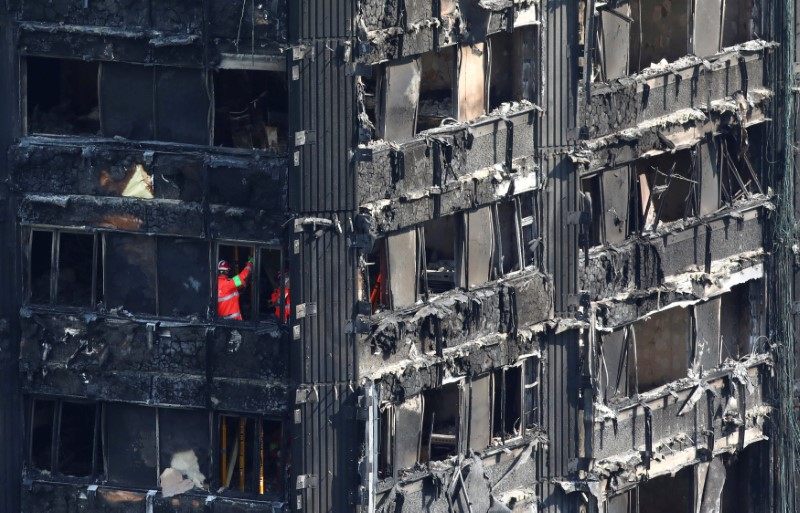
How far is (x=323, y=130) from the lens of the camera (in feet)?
137

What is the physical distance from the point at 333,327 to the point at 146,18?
6.68m

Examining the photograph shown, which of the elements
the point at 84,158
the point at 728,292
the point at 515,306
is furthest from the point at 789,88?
the point at 84,158

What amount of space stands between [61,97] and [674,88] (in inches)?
527

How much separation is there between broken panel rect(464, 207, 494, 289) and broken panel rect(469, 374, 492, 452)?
1.96 metres

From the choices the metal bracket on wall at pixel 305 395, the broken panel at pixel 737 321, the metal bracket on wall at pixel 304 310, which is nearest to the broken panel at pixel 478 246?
the metal bracket on wall at pixel 304 310

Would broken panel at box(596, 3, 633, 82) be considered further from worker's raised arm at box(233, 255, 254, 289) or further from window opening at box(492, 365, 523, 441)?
worker's raised arm at box(233, 255, 254, 289)

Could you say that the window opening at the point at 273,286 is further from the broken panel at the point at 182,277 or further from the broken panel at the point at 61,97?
the broken panel at the point at 61,97

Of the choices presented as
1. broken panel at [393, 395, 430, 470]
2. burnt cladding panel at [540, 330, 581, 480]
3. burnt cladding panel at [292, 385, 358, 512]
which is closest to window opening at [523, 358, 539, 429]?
burnt cladding panel at [540, 330, 581, 480]

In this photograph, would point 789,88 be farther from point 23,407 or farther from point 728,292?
point 23,407

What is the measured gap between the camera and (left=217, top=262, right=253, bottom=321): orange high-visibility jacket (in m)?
43.0

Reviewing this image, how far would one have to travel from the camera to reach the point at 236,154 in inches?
1667

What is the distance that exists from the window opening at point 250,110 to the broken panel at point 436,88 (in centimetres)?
316

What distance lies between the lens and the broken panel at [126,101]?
42.7m

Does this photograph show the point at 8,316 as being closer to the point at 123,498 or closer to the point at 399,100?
the point at 123,498
